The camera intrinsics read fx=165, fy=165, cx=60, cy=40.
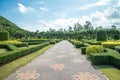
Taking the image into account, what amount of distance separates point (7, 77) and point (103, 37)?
25.2 metres

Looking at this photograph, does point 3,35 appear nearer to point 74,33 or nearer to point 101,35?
point 101,35

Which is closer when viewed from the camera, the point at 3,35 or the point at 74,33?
the point at 3,35

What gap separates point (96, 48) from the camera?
586 inches

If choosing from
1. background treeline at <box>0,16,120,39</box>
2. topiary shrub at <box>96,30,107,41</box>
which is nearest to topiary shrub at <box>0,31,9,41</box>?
topiary shrub at <box>96,30,107,41</box>

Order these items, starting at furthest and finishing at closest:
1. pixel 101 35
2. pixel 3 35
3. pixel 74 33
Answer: pixel 74 33 → pixel 101 35 → pixel 3 35

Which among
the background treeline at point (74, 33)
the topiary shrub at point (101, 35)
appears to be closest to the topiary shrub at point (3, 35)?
the topiary shrub at point (101, 35)

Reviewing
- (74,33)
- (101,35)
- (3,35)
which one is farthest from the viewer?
(74,33)

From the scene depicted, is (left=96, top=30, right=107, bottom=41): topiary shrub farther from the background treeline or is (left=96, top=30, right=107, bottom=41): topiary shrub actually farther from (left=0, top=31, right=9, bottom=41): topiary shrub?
the background treeline

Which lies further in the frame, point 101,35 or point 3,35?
point 101,35

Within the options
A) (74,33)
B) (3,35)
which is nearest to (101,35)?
(3,35)

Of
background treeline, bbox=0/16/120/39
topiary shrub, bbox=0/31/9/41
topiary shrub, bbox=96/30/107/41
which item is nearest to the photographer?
topiary shrub, bbox=0/31/9/41

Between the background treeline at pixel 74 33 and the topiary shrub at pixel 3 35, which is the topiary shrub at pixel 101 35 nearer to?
the topiary shrub at pixel 3 35

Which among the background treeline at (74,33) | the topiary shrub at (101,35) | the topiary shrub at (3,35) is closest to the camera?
the topiary shrub at (3,35)

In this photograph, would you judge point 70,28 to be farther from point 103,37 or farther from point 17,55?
point 17,55
